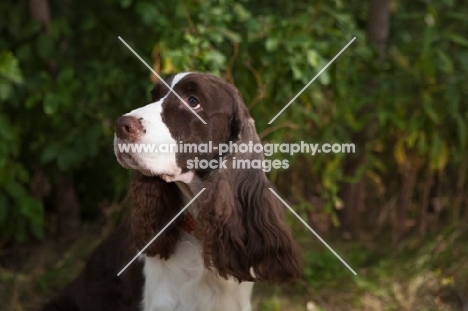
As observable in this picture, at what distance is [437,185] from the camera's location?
15.7 feet

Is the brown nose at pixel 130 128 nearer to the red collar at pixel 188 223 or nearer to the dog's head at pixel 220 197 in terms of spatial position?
the dog's head at pixel 220 197

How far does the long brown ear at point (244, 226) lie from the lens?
279 centimetres

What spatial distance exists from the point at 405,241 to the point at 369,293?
2.01 feet

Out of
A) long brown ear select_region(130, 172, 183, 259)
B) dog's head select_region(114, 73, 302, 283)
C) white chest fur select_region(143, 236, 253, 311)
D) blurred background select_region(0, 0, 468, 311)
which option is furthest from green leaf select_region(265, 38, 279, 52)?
white chest fur select_region(143, 236, 253, 311)

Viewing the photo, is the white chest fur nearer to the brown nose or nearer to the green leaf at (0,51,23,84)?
the brown nose

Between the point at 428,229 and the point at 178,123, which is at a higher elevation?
the point at 178,123

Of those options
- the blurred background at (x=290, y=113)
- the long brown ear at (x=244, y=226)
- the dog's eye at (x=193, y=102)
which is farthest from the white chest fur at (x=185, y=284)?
the blurred background at (x=290, y=113)

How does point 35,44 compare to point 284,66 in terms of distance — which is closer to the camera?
point 284,66

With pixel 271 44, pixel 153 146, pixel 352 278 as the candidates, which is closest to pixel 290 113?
pixel 271 44

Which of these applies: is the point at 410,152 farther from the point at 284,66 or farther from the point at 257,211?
the point at 257,211

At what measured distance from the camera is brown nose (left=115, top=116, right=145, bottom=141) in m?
2.49

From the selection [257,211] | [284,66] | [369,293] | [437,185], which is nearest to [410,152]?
[437,185]

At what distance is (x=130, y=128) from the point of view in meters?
2.50

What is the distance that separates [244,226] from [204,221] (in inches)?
6.4
